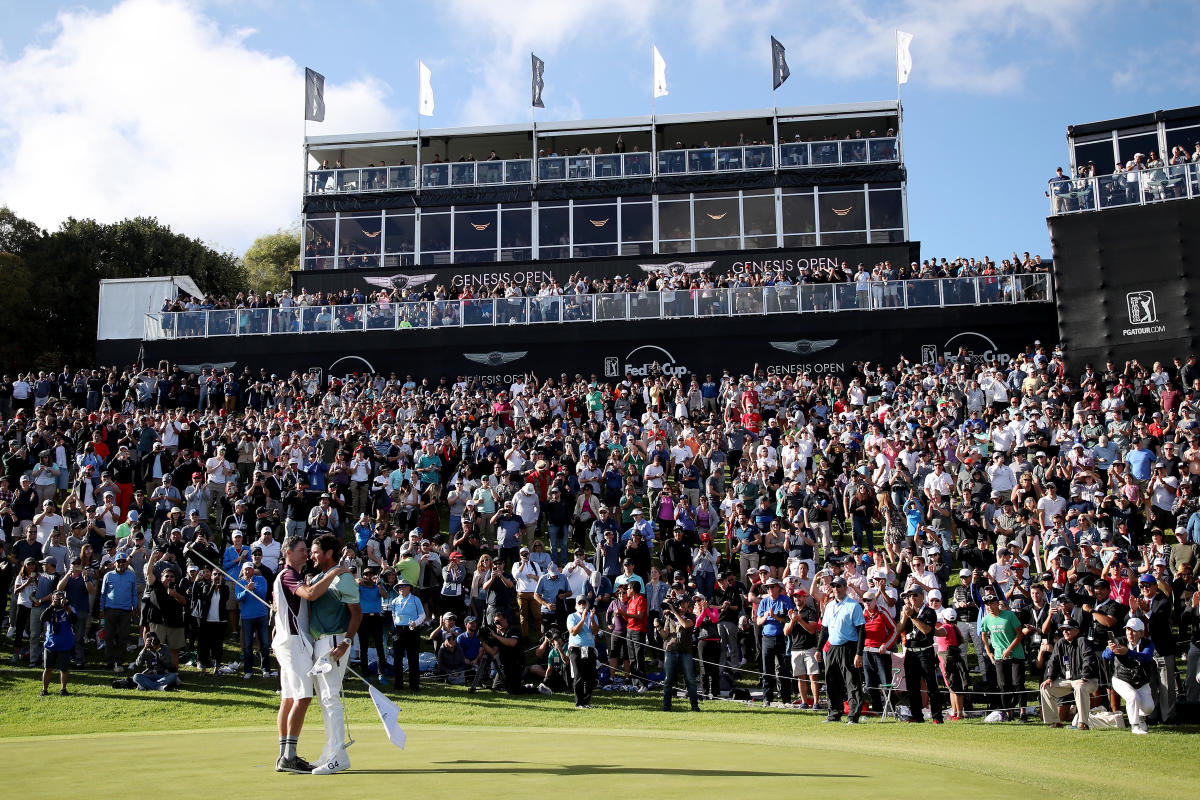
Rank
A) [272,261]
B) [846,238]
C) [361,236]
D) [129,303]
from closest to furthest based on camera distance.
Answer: [129,303] < [846,238] < [361,236] < [272,261]

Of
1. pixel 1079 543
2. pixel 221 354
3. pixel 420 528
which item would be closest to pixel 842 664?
→ pixel 1079 543

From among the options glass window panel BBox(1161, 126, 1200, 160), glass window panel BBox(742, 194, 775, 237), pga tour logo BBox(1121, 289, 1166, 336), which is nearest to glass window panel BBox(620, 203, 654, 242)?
glass window panel BBox(742, 194, 775, 237)

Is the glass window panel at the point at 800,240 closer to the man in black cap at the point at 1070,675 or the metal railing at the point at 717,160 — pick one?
the metal railing at the point at 717,160

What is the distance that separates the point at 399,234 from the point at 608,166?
860 cm

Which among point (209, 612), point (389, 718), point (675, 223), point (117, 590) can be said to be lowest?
point (389, 718)

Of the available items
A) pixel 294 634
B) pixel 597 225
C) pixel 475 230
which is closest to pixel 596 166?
pixel 597 225

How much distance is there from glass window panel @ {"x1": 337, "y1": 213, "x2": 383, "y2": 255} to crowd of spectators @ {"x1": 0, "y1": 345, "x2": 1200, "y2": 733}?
16.2 metres

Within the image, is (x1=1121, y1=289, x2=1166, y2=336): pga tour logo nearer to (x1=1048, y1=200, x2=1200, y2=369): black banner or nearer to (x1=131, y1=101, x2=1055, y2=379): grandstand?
(x1=1048, y1=200, x2=1200, y2=369): black banner

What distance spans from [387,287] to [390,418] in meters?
16.3

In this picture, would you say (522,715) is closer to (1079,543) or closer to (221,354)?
(1079,543)

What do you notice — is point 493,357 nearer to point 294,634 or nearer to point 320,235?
point 320,235

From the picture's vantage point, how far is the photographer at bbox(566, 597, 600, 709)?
1466 cm

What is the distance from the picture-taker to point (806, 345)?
115 ft

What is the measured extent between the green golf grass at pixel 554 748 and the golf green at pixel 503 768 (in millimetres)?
18
